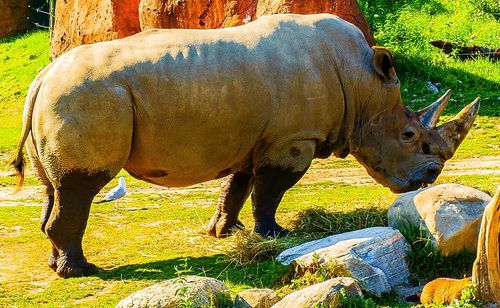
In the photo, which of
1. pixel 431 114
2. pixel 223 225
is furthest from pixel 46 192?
pixel 431 114

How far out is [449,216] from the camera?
25.0 ft

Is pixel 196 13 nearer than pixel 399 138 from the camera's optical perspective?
No

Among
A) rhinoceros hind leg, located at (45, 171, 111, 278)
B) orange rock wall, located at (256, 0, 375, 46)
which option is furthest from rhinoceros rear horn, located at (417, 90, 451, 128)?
orange rock wall, located at (256, 0, 375, 46)

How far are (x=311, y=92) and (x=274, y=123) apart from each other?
0.45 metres

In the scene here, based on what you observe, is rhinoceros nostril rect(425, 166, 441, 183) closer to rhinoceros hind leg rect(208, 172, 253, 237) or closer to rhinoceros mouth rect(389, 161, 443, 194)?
rhinoceros mouth rect(389, 161, 443, 194)

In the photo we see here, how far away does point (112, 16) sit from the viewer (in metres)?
19.6

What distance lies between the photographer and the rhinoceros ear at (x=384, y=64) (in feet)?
30.0

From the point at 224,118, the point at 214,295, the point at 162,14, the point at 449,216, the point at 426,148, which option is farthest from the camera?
the point at 162,14

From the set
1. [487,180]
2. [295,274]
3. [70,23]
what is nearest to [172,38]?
[295,274]

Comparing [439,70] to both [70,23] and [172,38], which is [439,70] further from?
[172,38]

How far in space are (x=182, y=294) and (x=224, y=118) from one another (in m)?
2.42

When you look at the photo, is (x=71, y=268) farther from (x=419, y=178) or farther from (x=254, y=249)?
(x=419, y=178)

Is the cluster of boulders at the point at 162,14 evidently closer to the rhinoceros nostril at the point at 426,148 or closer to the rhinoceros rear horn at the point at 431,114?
the rhinoceros rear horn at the point at 431,114

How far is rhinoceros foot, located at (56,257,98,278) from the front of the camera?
820 centimetres
